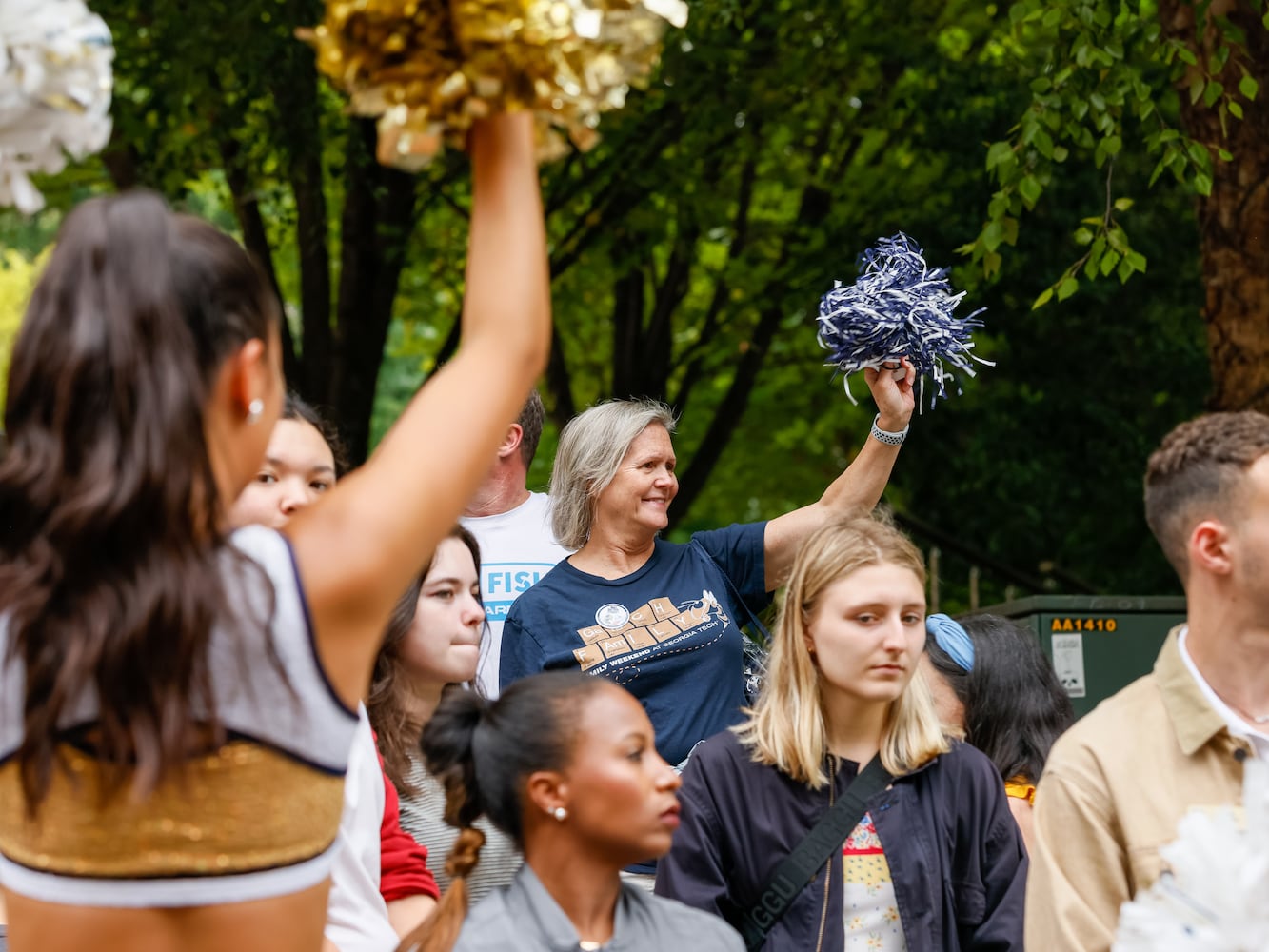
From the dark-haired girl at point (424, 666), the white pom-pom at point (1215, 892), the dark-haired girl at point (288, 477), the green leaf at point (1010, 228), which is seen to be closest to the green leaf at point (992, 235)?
the green leaf at point (1010, 228)

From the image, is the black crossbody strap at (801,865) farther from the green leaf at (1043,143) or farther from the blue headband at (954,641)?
the green leaf at (1043,143)

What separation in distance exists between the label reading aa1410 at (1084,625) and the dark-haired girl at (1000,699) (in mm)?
2819

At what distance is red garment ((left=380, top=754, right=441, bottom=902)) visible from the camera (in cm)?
300

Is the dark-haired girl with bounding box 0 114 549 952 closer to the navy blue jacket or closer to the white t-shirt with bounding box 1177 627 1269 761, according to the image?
the white t-shirt with bounding box 1177 627 1269 761

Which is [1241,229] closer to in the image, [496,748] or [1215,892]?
[496,748]

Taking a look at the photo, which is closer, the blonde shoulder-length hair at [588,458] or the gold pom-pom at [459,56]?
the gold pom-pom at [459,56]

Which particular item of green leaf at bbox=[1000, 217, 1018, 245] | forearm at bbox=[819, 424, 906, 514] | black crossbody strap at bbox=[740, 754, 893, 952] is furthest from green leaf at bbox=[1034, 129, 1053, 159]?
black crossbody strap at bbox=[740, 754, 893, 952]

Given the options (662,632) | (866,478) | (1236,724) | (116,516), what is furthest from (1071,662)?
(116,516)

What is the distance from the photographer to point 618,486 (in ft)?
15.2

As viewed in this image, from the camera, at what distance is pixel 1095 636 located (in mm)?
7613

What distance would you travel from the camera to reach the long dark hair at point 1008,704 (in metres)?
4.62

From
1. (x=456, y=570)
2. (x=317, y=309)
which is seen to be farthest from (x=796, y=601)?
(x=317, y=309)

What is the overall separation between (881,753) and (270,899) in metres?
2.15

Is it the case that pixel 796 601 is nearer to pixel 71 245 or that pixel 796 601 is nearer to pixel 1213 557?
pixel 1213 557
